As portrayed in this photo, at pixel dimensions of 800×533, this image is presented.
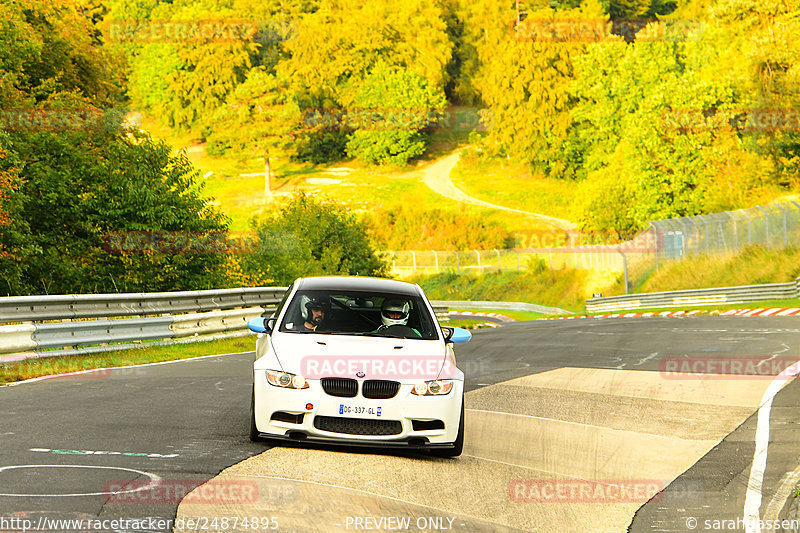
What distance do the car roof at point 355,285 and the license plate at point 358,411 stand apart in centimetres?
183

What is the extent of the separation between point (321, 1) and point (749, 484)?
13530cm

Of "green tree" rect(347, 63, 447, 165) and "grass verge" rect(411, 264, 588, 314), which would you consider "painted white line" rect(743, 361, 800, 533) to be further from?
"green tree" rect(347, 63, 447, 165)

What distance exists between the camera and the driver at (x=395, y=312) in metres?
9.73

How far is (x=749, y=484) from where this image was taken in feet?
25.5

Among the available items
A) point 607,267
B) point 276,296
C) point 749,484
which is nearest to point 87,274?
point 276,296

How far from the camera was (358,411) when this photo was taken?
8.18 meters
